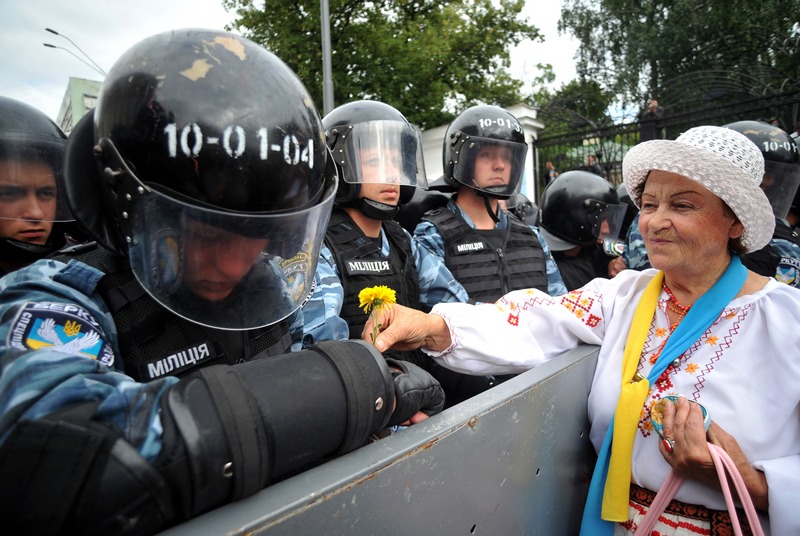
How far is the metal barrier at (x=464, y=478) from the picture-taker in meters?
0.85

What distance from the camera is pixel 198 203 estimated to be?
1.14 m

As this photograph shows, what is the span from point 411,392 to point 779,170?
149 inches

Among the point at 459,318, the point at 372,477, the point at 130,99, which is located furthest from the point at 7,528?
the point at 459,318

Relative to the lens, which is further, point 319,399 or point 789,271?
point 789,271

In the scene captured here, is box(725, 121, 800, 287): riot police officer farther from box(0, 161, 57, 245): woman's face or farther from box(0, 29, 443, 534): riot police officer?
box(0, 161, 57, 245): woman's face

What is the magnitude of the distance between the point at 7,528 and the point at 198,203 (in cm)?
69

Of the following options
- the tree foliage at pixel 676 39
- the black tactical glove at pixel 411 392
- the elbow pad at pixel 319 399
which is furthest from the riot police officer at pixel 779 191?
the tree foliage at pixel 676 39

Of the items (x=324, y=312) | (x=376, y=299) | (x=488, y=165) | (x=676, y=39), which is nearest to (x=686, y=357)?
(x=376, y=299)

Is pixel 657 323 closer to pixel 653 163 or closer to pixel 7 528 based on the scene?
pixel 653 163

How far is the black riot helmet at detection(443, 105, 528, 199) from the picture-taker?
344 centimetres

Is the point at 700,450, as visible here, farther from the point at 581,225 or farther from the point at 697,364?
the point at 581,225

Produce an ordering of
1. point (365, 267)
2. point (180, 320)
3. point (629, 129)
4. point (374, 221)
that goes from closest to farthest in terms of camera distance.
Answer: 1. point (180, 320)
2. point (365, 267)
3. point (374, 221)
4. point (629, 129)

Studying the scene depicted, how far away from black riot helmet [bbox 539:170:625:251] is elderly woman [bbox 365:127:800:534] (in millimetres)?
1984

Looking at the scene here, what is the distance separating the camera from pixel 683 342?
1.70 meters
